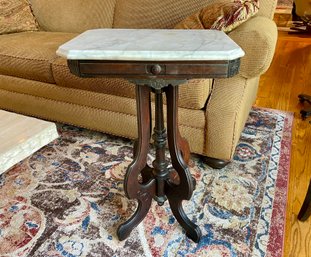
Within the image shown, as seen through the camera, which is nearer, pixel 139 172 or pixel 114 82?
pixel 139 172

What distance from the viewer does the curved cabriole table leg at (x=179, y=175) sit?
3.36ft

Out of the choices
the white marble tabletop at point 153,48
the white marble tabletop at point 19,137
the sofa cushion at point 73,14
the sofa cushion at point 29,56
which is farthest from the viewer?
the sofa cushion at point 73,14

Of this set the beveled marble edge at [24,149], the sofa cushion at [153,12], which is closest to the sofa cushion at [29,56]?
the sofa cushion at [153,12]

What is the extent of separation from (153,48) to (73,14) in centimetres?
159

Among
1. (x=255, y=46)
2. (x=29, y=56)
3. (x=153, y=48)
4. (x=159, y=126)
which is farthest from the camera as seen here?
(x=29, y=56)

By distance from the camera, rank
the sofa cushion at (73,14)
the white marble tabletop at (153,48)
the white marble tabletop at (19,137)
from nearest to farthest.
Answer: the white marble tabletop at (153,48) → the white marble tabletop at (19,137) → the sofa cushion at (73,14)

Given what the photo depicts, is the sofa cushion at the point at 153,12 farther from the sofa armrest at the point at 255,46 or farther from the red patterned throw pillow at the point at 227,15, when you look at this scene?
the sofa armrest at the point at 255,46

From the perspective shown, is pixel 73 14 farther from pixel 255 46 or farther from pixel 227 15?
pixel 255 46

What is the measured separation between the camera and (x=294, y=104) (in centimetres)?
224

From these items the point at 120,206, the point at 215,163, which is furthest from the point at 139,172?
the point at 215,163

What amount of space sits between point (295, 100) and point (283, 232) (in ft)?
4.52

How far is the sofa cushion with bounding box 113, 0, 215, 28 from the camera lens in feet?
5.82

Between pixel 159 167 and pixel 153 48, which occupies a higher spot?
pixel 153 48

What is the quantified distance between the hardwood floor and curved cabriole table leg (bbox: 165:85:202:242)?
355 millimetres
